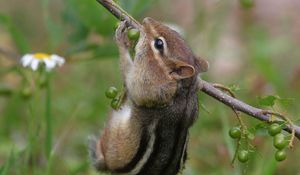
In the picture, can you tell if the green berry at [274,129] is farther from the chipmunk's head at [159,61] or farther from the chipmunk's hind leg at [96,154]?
the chipmunk's hind leg at [96,154]

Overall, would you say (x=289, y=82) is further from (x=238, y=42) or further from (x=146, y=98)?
(x=146, y=98)

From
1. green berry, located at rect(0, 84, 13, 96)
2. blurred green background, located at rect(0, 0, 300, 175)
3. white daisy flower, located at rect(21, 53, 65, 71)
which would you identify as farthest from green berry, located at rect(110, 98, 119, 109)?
green berry, located at rect(0, 84, 13, 96)

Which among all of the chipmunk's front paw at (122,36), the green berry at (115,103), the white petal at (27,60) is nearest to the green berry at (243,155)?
the green berry at (115,103)

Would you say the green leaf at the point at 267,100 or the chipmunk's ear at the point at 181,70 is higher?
the chipmunk's ear at the point at 181,70

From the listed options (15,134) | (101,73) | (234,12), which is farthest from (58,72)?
(234,12)

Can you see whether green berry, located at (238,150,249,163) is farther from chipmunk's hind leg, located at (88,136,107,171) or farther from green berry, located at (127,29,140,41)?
chipmunk's hind leg, located at (88,136,107,171)

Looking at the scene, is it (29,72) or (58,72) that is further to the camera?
(58,72)

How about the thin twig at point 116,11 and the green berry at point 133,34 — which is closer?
the green berry at point 133,34
